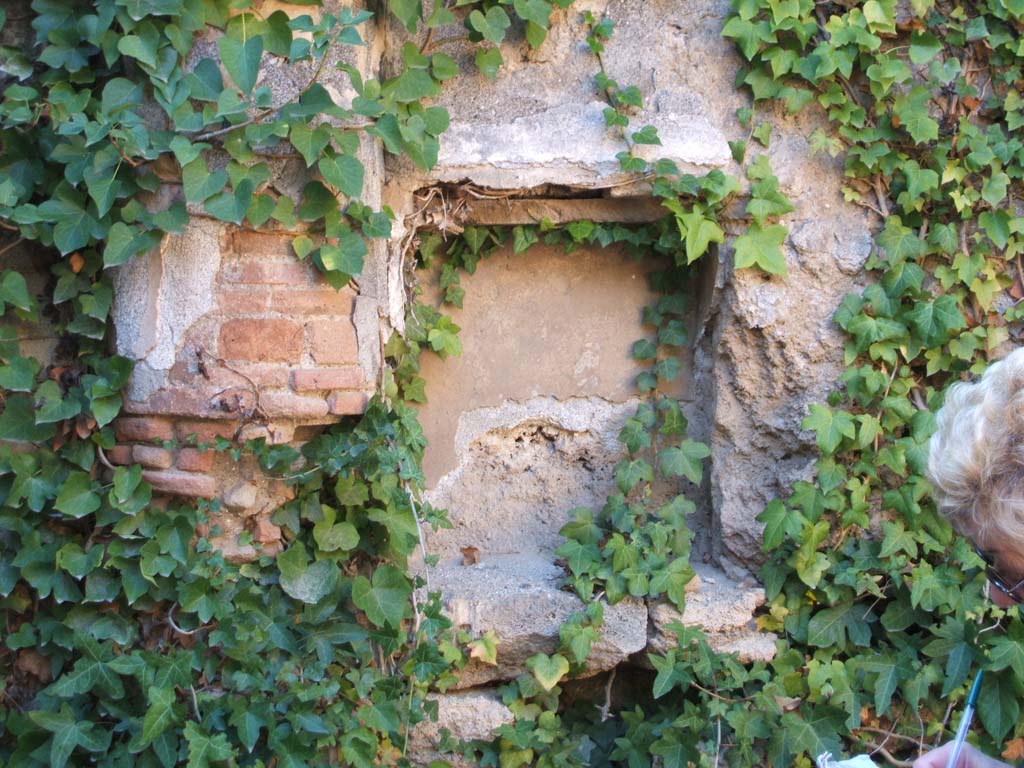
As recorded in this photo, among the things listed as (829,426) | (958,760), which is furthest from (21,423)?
(958,760)

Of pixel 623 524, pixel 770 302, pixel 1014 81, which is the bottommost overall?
pixel 623 524

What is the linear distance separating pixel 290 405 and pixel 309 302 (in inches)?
10.6

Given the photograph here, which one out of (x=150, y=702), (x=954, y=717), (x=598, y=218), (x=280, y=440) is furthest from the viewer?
(x=598, y=218)

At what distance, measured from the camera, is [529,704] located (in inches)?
112

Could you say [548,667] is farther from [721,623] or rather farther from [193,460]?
[193,460]

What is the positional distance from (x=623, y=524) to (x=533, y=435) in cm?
50

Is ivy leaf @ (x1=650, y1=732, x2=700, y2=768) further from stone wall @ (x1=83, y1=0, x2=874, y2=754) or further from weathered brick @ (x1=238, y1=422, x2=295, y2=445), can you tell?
weathered brick @ (x1=238, y1=422, x2=295, y2=445)

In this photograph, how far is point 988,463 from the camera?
1.66 m

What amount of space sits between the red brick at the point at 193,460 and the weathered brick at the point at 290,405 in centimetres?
19

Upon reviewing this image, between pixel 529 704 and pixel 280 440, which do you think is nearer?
pixel 280 440

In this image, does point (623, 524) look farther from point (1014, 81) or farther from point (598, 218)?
point (1014, 81)

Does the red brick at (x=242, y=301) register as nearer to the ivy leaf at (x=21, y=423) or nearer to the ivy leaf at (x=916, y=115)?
the ivy leaf at (x=21, y=423)

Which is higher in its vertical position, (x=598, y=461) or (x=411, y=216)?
(x=411, y=216)

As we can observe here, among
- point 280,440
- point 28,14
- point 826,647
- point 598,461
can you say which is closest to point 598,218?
point 598,461
